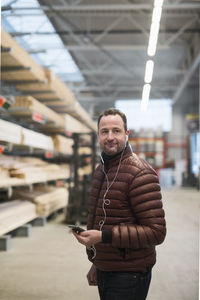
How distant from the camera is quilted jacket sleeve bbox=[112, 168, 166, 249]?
1.46 meters

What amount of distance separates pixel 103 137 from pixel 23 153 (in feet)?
21.9

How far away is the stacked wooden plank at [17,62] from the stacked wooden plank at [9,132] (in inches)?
38.0

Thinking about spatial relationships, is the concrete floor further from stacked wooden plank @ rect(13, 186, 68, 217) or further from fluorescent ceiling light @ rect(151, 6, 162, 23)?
fluorescent ceiling light @ rect(151, 6, 162, 23)

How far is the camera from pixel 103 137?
62.9 inches

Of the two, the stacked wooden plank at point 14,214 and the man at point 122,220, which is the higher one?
the man at point 122,220

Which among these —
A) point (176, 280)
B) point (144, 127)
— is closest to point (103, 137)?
point (176, 280)

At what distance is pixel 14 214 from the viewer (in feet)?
15.7

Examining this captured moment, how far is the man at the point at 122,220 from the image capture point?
4.80 feet

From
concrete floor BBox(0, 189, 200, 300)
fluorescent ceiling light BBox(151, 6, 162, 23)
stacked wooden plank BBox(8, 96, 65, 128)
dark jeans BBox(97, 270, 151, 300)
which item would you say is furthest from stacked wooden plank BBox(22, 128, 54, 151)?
dark jeans BBox(97, 270, 151, 300)

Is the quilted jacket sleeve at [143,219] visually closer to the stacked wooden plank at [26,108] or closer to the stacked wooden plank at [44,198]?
the stacked wooden plank at [26,108]

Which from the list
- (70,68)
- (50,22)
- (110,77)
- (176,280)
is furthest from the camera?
(110,77)

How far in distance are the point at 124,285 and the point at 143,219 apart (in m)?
0.36

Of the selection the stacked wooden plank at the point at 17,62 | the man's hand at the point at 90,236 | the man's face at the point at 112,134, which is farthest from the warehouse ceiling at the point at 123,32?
the man's hand at the point at 90,236

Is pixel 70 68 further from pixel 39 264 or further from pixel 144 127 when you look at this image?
pixel 39 264
